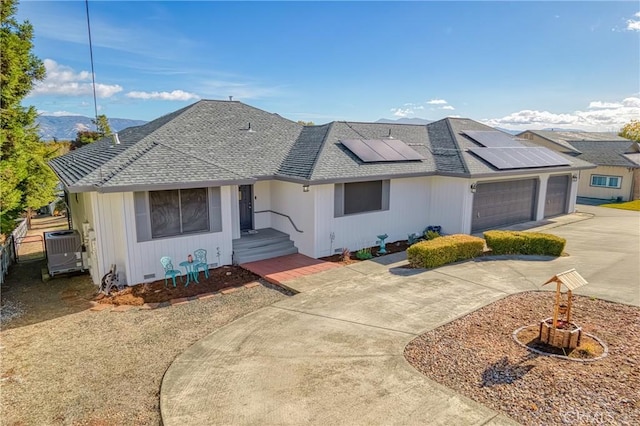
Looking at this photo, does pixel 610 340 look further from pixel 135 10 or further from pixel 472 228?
pixel 135 10

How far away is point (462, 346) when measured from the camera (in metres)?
6.76

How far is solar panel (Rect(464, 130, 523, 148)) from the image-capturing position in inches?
703

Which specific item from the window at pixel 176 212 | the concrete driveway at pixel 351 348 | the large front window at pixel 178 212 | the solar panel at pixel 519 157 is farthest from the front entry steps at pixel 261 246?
the solar panel at pixel 519 157

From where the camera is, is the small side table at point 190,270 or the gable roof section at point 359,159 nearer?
the small side table at point 190,270

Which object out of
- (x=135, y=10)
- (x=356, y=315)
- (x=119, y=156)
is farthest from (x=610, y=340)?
(x=135, y=10)

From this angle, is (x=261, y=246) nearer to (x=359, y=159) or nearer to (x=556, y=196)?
(x=359, y=159)

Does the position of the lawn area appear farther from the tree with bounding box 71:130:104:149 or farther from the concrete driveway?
the tree with bounding box 71:130:104:149

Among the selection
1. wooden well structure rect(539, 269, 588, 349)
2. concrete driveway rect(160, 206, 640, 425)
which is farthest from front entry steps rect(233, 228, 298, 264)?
wooden well structure rect(539, 269, 588, 349)

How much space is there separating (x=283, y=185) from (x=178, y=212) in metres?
4.10

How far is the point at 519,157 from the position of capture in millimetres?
17188

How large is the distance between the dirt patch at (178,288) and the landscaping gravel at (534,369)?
5592 millimetres

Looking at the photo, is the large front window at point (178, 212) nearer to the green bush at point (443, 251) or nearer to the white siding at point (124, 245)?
the white siding at point (124, 245)

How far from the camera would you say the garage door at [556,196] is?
19.2 m

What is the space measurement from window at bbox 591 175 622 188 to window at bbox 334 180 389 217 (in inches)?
900
